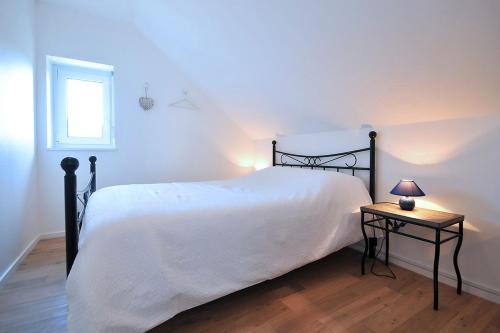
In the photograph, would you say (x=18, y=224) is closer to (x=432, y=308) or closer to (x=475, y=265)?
(x=432, y=308)

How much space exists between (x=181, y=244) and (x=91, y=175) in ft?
4.89

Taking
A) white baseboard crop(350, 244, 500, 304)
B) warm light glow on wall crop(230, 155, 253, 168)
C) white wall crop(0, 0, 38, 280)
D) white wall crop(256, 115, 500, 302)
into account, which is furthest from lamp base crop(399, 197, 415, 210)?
white wall crop(0, 0, 38, 280)

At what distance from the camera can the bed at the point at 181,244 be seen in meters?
1.00

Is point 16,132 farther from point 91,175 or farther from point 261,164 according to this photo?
point 261,164

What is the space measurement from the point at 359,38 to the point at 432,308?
176 cm

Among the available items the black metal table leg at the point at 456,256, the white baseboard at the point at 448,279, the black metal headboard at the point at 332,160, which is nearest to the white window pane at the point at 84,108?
the black metal headboard at the point at 332,160

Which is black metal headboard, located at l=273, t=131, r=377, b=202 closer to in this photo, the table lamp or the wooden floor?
the table lamp

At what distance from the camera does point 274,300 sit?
1.53 meters

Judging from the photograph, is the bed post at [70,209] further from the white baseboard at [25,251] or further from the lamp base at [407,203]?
the lamp base at [407,203]

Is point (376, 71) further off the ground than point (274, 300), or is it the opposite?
point (376, 71)

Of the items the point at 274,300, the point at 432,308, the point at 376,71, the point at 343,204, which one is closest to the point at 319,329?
the point at 274,300

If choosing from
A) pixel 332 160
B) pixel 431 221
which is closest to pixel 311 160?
pixel 332 160

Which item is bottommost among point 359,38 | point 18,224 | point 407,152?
point 18,224

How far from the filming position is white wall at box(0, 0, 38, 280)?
1701mm
